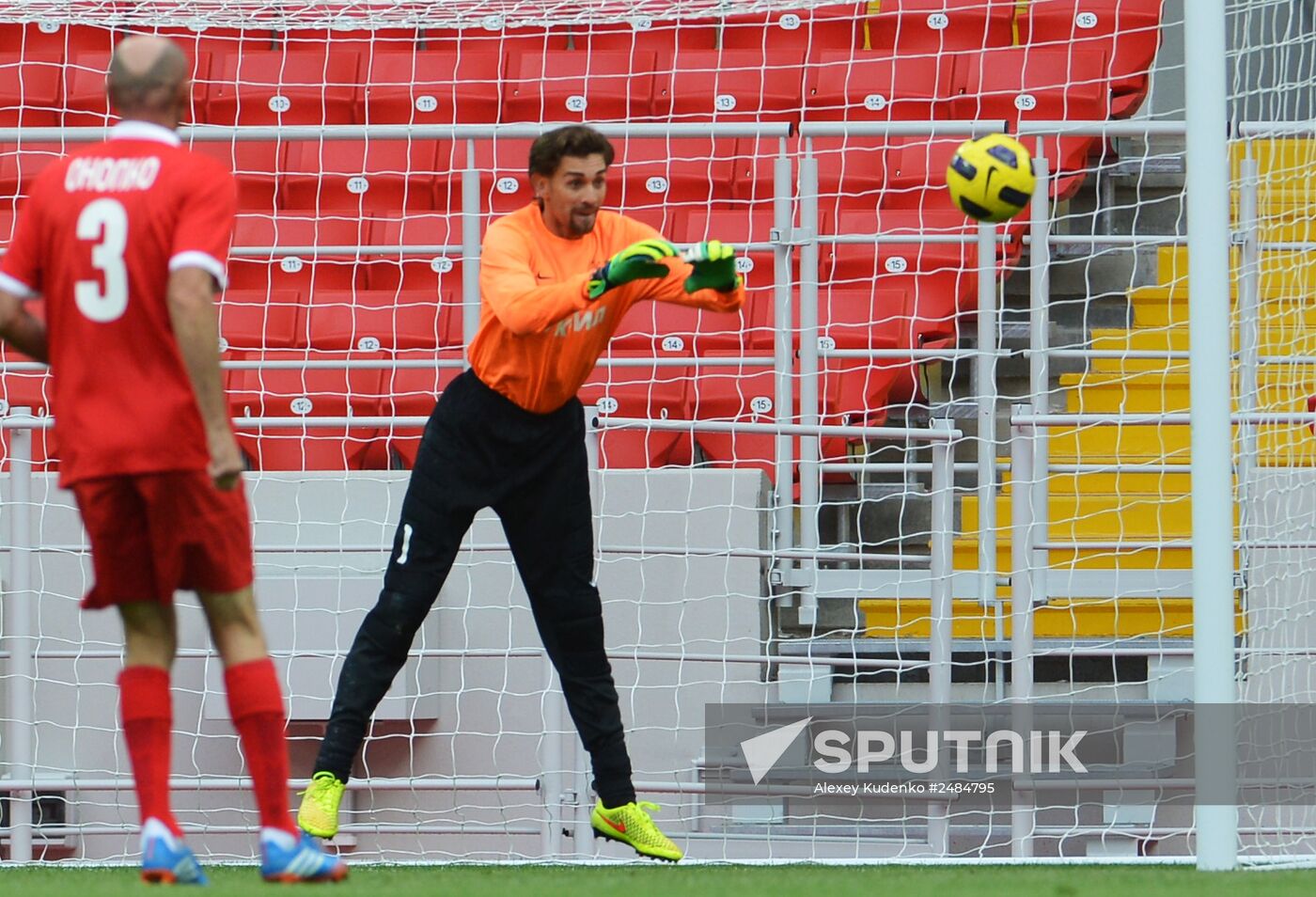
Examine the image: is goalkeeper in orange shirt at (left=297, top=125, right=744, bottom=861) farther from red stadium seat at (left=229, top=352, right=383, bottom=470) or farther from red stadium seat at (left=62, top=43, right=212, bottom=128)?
red stadium seat at (left=62, top=43, right=212, bottom=128)

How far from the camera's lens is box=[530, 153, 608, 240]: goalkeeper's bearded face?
12.7 feet

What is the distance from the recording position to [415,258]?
7156 mm

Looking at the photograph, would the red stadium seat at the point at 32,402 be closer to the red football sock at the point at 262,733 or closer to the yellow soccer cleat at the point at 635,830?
the yellow soccer cleat at the point at 635,830

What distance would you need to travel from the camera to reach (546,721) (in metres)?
4.78

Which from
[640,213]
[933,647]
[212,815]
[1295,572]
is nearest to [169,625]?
[933,647]

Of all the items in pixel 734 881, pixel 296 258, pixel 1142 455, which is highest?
pixel 296 258

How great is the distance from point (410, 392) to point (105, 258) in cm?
368

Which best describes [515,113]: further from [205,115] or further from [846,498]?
[846,498]

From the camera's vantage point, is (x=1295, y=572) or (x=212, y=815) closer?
(x=1295, y=572)

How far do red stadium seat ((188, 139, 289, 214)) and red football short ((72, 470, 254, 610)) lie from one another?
449 centimetres

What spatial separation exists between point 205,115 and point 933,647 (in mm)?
4312

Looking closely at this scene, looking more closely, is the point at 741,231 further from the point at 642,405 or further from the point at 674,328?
the point at 642,405

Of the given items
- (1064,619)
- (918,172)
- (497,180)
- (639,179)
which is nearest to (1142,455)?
(1064,619)

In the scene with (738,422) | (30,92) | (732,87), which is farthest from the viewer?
(30,92)
